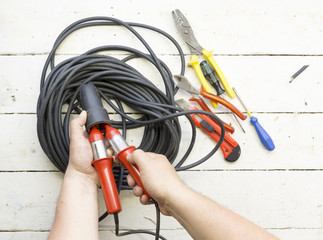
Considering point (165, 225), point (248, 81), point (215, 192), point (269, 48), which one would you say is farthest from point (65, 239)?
point (269, 48)

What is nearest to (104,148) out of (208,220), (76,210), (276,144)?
(76,210)

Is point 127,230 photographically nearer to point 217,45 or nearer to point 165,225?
point 165,225

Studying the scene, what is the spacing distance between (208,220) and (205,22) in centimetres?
60

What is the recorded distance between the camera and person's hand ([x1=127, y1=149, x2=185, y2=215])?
64cm

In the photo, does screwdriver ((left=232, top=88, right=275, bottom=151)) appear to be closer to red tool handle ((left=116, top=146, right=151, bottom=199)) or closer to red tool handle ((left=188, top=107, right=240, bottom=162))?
red tool handle ((left=188, top=107, right=240, bottom=162))

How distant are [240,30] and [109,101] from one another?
47 centimetres

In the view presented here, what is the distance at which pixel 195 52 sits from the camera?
3.01 ft

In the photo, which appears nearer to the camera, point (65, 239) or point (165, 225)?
point (65, 239)

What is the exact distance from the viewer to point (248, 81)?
939mm

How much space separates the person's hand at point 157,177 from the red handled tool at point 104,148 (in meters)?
0.03

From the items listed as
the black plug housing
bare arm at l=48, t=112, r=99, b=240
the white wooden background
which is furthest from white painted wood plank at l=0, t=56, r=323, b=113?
bare arm at l=48, t=112, r=99, b=240

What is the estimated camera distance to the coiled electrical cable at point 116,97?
0.79 meters

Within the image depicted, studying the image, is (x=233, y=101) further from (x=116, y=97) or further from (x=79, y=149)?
(x=79, y=149)

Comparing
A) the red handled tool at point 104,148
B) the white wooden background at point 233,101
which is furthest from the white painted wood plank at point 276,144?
the red handled tool at point 104,148
